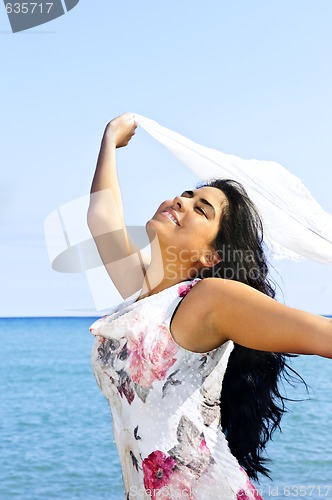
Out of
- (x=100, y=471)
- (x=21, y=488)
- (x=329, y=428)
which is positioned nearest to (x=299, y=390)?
(x=329, y=428)

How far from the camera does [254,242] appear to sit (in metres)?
Answer: 2.32

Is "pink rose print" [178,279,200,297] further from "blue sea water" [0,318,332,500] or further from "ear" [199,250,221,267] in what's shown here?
"blue sea water" [0,318,332,500]

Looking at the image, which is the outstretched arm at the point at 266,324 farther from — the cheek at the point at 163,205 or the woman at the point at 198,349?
the cheek at the point at 163,205

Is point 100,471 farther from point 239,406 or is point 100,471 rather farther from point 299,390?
point 299,390

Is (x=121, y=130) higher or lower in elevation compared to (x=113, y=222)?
higher

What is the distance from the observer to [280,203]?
8.07 feet

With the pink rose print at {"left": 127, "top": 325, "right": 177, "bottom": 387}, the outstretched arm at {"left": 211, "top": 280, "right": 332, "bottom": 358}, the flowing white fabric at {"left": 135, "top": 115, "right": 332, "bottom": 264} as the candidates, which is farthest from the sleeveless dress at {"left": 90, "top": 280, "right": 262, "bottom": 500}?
the flowing white fabric at {"left": 135, "top": 115, "right": 332, "bottom": 264}

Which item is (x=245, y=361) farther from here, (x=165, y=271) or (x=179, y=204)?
(x=179, y=204)

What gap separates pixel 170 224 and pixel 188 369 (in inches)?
16.8

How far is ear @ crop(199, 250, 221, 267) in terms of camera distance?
2238 millimetres

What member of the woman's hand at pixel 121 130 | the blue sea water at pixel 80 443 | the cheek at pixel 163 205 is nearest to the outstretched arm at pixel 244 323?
the cheek at pixel 163 205

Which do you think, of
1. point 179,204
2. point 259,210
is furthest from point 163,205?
point 259,210

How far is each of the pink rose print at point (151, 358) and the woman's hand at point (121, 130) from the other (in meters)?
0.95

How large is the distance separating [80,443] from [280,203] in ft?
39.1
